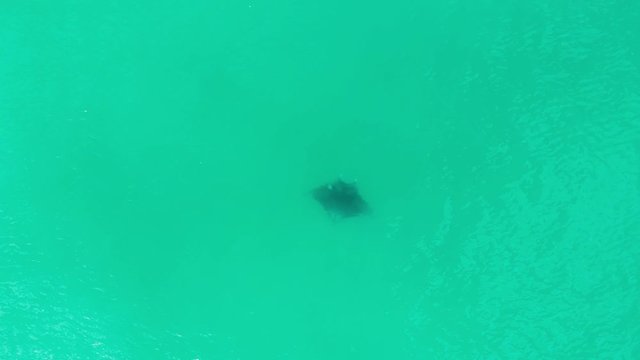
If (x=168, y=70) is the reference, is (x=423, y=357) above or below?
below

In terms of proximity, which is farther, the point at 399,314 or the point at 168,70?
the point at 168,70

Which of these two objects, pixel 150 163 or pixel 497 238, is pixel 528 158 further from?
pixel 150 163

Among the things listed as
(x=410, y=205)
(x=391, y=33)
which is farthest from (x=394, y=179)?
(x=391, y=33)

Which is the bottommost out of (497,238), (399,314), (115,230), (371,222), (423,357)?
(423,357)
